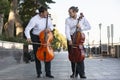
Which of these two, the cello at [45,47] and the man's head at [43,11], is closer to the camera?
the cello at [45,47]

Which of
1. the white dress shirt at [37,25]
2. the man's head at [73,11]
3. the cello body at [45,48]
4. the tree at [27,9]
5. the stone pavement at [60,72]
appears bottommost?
the stone pavement at [60,72]

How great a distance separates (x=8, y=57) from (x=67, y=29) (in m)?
8.94

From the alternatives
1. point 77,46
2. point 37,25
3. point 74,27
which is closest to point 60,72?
point 37,25

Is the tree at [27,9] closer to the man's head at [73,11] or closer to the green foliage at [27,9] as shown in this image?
the green foliage at [27,9]

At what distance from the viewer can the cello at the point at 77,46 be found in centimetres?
1250

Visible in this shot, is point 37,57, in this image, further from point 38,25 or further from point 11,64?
point 11,64

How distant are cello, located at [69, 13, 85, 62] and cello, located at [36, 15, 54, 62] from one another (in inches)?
23.8

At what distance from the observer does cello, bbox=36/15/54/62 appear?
12.7m

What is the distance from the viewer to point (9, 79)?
1329 centimetres

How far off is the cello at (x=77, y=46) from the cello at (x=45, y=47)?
604 millimetres

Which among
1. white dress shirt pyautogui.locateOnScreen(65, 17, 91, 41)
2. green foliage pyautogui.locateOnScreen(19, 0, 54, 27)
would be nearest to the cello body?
white dress shirt pyautogui.locateOnScreen(65, 17, 91, 41)

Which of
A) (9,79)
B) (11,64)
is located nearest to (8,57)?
(11,64)

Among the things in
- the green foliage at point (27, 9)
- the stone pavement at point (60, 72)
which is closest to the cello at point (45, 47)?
the stone pavement at point (60, 72)

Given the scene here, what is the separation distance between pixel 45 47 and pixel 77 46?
2.80ft
